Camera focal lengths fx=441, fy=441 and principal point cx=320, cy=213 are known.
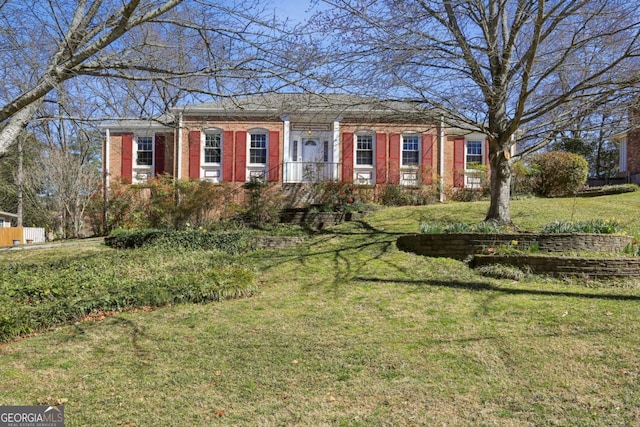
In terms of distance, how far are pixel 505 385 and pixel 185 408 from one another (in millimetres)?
2751

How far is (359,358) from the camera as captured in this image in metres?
4.57

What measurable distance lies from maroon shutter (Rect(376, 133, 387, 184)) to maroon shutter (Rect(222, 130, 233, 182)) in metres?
6.25

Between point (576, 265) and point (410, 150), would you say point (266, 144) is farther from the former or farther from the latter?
point (576, 265)

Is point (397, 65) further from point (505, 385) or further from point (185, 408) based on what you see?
point (185, 408)

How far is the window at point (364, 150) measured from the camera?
19.1m

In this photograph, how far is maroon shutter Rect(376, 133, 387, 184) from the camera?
61.2ft

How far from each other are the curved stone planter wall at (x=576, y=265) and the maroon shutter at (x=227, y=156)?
43.7 feet

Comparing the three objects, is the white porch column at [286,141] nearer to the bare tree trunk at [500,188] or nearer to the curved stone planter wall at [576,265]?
the bare tree trunk at [500,188]

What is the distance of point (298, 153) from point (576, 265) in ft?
44.5

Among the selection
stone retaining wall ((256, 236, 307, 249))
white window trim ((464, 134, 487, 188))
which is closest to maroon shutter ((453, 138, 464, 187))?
white window trim ((464, 134, 487, 188))

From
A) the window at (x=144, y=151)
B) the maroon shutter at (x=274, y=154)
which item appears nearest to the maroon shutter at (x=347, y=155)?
the maroon shutter at (x=274, y=154)

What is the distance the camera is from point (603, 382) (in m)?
3.84

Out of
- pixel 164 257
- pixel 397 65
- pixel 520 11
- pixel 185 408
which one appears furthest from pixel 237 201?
pixel 185 408

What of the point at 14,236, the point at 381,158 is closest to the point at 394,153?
the point at 381,158
